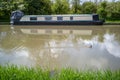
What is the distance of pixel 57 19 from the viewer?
17.5 meters

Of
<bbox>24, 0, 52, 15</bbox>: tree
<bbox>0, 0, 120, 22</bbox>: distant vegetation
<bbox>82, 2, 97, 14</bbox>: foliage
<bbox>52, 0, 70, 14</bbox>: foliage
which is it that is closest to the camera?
<bbox>0, 0, 120, 22</bbox>: distant vegetation

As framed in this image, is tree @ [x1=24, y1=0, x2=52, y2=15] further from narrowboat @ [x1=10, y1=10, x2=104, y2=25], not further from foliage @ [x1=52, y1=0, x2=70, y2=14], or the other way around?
narrowboat @ [x1=10, y1=10, x2=104, y2=25]

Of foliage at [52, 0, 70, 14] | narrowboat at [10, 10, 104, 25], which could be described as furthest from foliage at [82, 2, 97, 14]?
narrowboat at [10, 10, 104, 25]

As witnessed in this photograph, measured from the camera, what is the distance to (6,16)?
71.5 feet

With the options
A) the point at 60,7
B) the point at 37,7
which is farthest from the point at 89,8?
the point at 37,7

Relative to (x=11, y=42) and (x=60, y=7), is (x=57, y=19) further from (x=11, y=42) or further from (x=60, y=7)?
(x=11, y=42)

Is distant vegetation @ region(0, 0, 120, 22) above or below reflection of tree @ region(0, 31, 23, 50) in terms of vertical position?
above

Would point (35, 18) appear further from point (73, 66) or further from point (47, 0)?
point (73, 66)

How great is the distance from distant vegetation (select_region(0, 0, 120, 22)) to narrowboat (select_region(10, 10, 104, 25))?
3.30m

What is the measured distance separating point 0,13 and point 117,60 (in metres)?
17.7

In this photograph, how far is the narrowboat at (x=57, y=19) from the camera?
17031 mm

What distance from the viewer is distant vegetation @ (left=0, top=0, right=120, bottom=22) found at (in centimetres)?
2084

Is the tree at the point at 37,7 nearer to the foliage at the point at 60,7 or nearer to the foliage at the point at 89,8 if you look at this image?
the foliage at the point at 60,7

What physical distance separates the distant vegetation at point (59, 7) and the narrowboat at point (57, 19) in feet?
10.8
